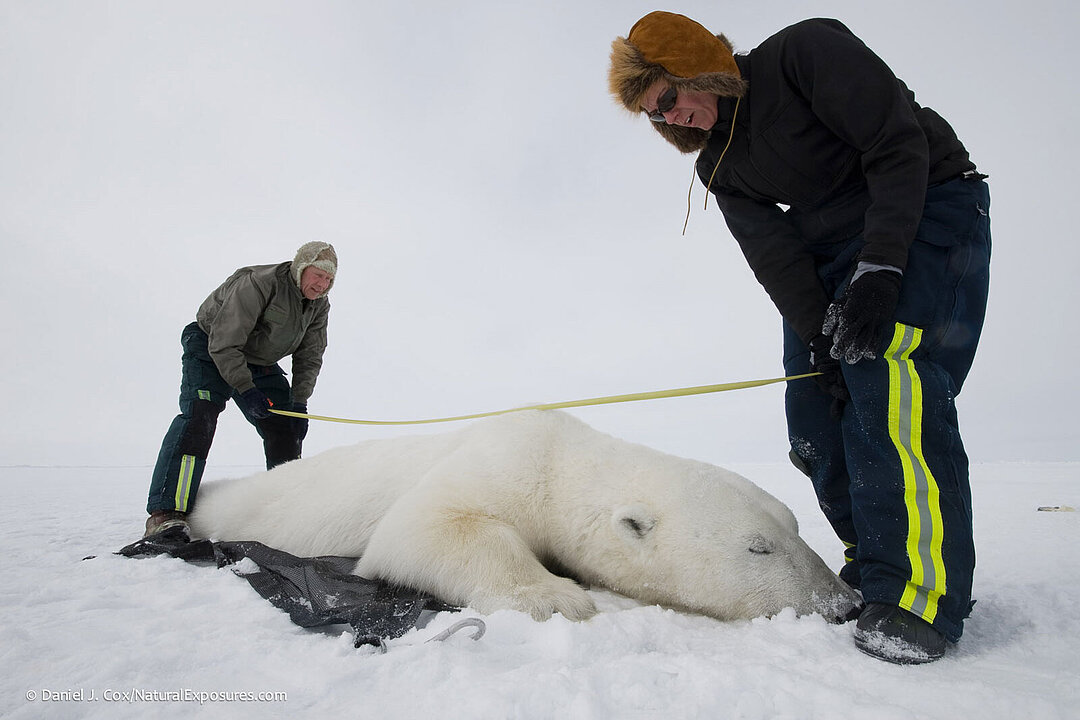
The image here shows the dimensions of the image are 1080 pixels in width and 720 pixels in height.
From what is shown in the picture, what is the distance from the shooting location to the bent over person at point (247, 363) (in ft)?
13.3

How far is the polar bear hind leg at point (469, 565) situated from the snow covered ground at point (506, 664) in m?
0.21

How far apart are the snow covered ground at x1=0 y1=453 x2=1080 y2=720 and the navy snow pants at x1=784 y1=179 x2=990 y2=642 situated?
232 millimetres

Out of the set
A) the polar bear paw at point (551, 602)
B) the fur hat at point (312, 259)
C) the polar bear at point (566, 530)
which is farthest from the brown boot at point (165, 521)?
the polar bear paw at point (551, 602)

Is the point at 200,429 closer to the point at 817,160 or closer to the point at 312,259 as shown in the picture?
the point at 312,259

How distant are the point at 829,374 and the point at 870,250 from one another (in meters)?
0.58

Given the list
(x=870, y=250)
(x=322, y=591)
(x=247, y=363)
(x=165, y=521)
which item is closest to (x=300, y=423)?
(x=247, y=363)

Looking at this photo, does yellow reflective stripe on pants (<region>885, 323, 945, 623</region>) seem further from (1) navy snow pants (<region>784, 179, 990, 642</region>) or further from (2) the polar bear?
(2) the polar bear

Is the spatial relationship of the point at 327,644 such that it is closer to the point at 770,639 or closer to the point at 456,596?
the point at 456,596

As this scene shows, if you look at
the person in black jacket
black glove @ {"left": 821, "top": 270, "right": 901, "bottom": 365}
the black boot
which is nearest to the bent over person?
the person in black jacket

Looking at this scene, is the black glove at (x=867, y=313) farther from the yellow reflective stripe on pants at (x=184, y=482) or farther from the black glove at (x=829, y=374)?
the yellow reflective stripe on pants at (x=184, y=482)

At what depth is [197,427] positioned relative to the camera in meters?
4.23

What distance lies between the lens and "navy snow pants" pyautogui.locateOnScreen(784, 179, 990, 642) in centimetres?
176

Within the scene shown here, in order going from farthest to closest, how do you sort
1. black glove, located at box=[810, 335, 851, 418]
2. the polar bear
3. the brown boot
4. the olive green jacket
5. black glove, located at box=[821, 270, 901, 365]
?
1. the olive green jacket
2. the brown boot
3. black glove, located at box=[810, 335, 851, 418]
4. the polar bear
5. black glove, located at box=[821, 270, 901, 365]

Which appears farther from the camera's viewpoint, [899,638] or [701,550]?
[701,550]
